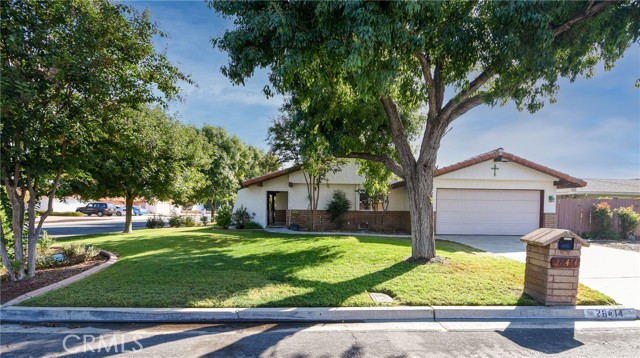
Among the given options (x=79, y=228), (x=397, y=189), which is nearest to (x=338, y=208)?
(x=397, y=189)

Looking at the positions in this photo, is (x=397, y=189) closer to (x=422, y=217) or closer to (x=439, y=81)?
(x=422, y=217)

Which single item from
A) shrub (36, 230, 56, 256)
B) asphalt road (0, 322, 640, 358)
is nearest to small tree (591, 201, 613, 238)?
asphalt road (0, 322, 640, 358)

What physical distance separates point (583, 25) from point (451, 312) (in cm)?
604

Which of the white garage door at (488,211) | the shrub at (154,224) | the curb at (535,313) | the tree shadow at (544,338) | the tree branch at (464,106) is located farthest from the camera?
the shrub at (154,224)

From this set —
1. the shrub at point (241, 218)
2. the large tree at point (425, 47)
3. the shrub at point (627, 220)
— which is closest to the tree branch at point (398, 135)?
the large tree at point (425, 47)

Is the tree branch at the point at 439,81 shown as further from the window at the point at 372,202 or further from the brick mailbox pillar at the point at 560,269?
the window at the point at 372,202

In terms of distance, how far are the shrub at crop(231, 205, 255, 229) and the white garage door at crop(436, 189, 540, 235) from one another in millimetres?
10010

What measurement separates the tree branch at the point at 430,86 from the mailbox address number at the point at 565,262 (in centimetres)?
395

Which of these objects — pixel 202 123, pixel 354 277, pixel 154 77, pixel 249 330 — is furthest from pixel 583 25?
pixel 202 123

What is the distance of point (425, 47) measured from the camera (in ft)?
21.9

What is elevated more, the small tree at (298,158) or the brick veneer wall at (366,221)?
the small tree at (298,158)

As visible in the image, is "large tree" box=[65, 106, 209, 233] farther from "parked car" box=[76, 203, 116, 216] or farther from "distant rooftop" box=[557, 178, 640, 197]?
"distant rooftop" box=[557, 178, 640, 197]

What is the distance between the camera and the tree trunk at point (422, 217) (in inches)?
307

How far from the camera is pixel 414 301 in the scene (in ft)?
17.2
